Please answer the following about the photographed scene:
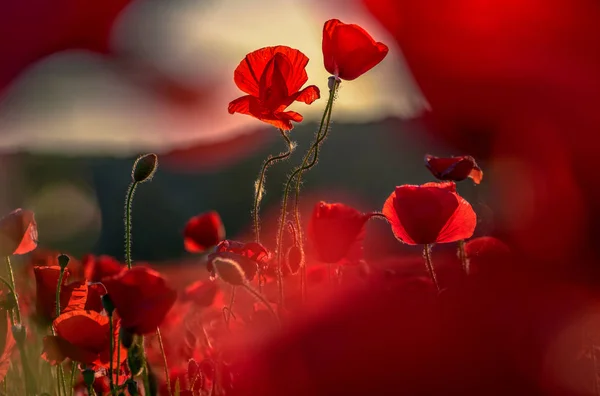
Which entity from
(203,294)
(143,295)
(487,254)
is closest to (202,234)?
(203,294)

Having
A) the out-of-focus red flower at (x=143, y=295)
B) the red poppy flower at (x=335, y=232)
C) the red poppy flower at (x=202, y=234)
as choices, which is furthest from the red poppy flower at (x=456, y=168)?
the red poppy flower at (x=202, y=234)

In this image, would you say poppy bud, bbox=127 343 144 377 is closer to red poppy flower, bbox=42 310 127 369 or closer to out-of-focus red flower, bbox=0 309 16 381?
red poppy flower, bbox=42 310 127 369

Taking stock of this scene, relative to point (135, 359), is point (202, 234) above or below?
below

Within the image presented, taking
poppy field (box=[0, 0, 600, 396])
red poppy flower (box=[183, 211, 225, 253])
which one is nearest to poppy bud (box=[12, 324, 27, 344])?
poppy field (box=[0, 0, 600, 396])

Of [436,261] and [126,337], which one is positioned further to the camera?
[436,261]

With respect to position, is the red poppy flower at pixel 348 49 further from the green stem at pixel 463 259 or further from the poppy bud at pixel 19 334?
the poppy bud at pixel 19 334

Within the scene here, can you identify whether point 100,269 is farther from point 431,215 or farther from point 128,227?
point 431,215
